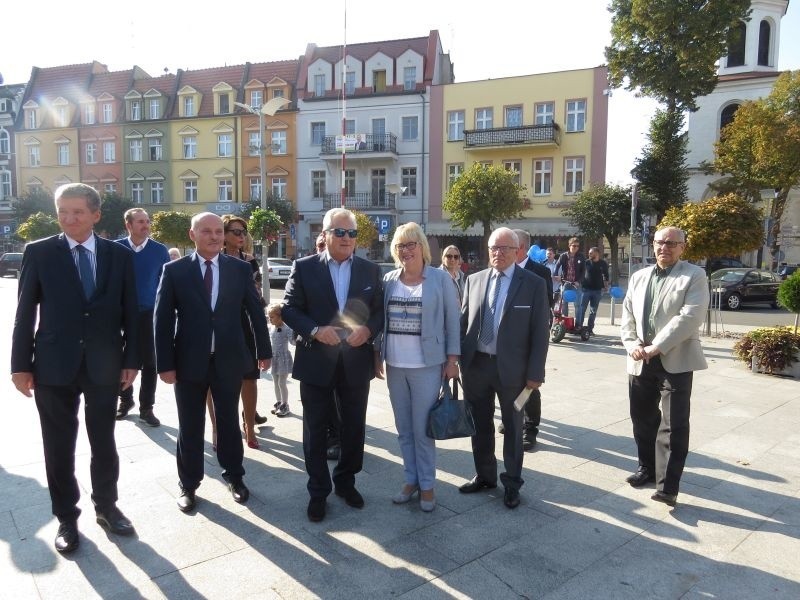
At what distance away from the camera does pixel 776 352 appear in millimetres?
7875

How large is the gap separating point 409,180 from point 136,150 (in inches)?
786

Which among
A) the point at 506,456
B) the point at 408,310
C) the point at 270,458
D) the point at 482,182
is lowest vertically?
the point at 270,458

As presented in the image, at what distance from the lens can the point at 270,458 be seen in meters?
4.66

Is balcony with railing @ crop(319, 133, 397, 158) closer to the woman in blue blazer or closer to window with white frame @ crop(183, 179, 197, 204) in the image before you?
window with white frame @ crop(183, 179, 197, 204)

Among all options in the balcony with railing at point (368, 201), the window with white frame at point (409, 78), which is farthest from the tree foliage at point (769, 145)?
the balcony with railing at point (368, 201)

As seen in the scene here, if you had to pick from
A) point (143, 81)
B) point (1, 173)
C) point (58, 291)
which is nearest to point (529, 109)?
point (143, 81)

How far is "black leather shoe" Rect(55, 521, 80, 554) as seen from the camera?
3.13 meters

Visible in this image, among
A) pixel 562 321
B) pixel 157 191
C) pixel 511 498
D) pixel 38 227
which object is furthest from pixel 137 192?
pixel 511 498

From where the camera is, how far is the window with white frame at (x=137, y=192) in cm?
3934

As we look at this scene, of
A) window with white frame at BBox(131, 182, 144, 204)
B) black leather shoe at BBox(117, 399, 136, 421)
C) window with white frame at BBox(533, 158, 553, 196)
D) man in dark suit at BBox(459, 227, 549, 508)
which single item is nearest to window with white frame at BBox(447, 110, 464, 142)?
window with white frame at BBox(533, 158, 553, 196)

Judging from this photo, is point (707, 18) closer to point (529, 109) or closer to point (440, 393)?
point (529, 109)

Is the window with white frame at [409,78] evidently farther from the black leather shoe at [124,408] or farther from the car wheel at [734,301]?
the black leather shoe at [124,408]

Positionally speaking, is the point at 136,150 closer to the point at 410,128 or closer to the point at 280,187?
the point at 280,187

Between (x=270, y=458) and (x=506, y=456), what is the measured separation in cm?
196
